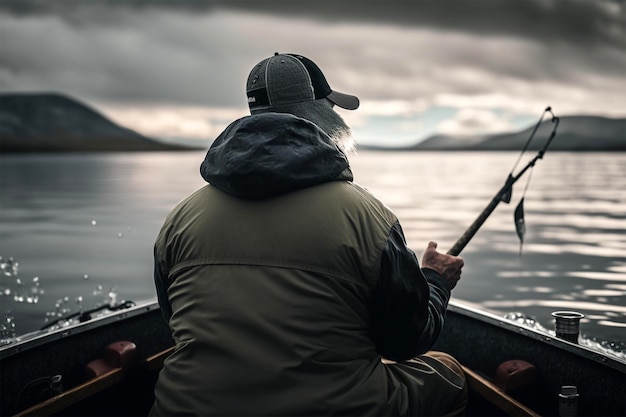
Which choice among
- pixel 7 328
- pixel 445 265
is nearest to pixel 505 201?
pixel 445 265

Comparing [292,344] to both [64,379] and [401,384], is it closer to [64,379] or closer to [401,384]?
[401,384]

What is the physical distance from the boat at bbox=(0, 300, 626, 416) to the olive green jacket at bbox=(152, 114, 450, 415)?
1.49 m

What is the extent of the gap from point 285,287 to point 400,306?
17.0 inches

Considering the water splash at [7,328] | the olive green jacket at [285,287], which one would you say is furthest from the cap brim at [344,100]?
the water splash at [7,328]

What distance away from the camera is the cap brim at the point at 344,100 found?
2.86 m

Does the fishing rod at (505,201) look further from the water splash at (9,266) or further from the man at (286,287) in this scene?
the water splash at (9,266)

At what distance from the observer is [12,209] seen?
35094mm

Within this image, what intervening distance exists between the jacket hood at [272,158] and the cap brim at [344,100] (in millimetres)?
703

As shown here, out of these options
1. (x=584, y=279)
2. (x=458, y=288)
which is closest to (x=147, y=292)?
(x=458, y=288)

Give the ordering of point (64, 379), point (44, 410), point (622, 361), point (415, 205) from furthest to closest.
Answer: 1. point (415, 205)
2. point (64, 379)
3. point (44, 410)
4. point (622, 361)

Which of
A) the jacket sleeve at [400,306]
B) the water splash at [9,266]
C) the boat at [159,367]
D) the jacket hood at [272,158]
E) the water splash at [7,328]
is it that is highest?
the jacket hood at [272,158]

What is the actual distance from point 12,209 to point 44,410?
35166 mm

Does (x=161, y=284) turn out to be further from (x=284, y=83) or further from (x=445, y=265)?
(x=445, y=265)

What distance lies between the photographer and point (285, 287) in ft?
6.73
